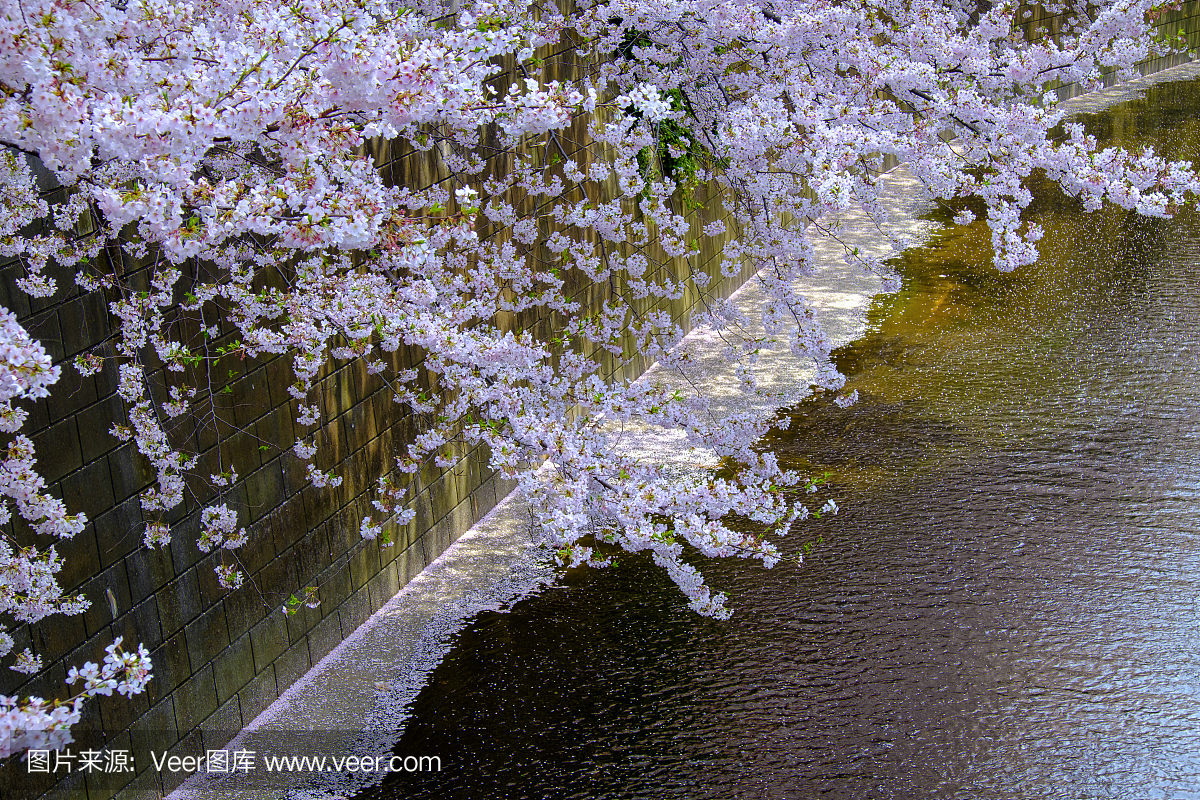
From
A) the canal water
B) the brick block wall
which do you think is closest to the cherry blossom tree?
the brick block wall

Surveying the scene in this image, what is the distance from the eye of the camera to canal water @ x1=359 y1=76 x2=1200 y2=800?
12.6 feet

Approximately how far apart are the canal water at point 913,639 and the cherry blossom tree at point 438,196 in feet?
1.32

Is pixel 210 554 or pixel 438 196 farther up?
pixel 438 196

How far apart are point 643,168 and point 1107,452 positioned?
347cm

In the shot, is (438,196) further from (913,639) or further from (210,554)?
(913,639)

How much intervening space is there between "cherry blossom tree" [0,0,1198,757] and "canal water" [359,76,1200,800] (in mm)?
403

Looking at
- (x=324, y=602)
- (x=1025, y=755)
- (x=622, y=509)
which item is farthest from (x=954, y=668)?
(x=324, y=602)

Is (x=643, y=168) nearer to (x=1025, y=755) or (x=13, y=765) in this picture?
(x=1025, y=755)

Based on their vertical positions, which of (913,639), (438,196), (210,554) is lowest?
(913,639)

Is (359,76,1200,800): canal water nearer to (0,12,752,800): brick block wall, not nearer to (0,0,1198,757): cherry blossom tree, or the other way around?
(0,0,1198,757): cherry blossom tree

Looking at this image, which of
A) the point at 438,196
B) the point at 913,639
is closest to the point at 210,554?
the point at 438,196

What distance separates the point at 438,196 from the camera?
479cm

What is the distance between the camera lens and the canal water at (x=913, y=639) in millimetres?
3834

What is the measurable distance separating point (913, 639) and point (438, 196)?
2.82 metres
